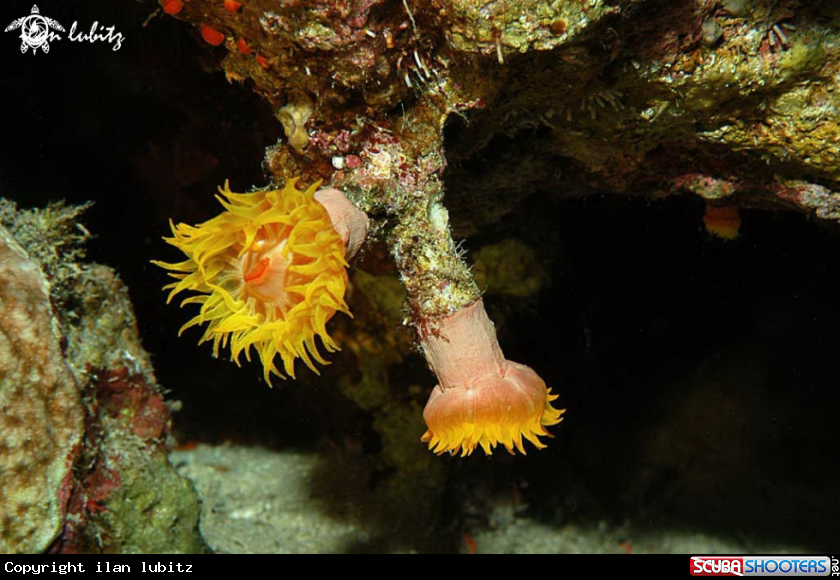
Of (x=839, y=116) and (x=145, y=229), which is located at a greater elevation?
(x=839, y=116)

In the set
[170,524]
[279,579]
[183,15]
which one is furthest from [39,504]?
[183,15]

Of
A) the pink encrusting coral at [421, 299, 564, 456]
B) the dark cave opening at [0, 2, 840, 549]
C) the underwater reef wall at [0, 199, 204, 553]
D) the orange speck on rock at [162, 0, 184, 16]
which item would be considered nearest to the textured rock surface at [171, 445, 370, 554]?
the dark cave opening at [0, 2, 840, 549]

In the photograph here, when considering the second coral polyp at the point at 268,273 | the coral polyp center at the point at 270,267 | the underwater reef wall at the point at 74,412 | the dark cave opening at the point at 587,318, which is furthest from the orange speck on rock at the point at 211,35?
the underwater reef wall at the point at 74,412

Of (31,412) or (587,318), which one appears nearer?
(31,412)

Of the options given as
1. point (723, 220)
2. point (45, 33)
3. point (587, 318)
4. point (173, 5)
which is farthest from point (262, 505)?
point (723, 220)

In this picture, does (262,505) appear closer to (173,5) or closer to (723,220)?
(173,5)

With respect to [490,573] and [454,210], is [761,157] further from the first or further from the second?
[490,573]

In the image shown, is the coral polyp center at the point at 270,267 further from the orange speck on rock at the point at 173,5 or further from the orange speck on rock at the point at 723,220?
the orange speck on rock at the point at 723,220
